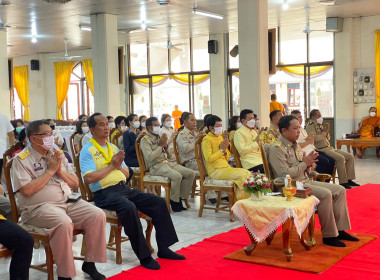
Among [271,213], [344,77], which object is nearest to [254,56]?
[344,77]

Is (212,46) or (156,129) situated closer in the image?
(156,129)

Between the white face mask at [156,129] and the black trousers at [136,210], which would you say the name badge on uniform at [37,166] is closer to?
the black trousers at [136,210]

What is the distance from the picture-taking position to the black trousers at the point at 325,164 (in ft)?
25.0

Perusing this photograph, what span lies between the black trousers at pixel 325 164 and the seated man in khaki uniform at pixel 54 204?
4517 millimetres

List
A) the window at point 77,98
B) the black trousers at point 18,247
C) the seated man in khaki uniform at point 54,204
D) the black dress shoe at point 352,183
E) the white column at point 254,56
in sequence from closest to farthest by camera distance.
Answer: the black trousers at point 18,247, the seated man in khaki uniform at point 54,204, the black dress shoe at point 352,183, the white column at point 254,56, the window at point 77,98

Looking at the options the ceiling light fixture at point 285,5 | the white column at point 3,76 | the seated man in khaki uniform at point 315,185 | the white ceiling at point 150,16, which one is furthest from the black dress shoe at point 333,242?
the white column at point 3,76

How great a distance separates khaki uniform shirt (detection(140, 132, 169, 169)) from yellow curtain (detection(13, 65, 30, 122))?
15008 mm

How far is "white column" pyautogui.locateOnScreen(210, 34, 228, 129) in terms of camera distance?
51.3ft

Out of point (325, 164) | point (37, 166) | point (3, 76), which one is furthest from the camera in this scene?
point (3, 76)

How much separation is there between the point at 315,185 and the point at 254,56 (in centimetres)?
501

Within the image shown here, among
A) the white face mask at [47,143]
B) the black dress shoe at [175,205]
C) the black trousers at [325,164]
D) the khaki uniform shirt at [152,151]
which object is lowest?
the black dress shoe at [175,205]

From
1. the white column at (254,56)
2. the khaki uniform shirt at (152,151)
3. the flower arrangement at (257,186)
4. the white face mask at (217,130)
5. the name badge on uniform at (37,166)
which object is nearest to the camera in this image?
the name badge on uniform at (37,166)

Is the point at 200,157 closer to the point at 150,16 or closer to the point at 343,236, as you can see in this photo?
the point at 343,236

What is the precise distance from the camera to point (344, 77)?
13.2 metres
